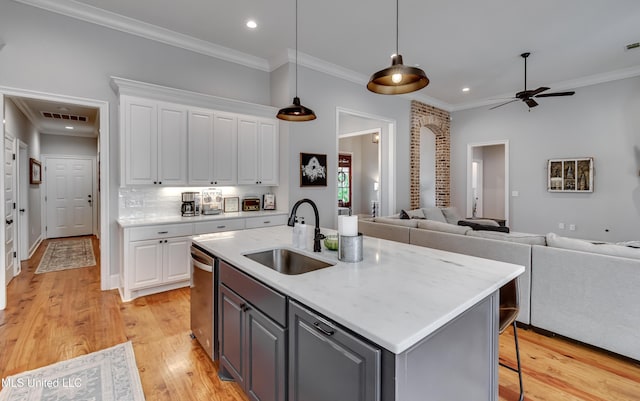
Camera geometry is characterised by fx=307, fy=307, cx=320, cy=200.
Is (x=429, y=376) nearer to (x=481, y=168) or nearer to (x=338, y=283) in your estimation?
(x=338, y=283)

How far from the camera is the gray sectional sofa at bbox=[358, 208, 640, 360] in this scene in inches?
90.8

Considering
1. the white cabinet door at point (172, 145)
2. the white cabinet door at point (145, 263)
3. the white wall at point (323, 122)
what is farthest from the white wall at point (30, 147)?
the white wall at point (323, 122)

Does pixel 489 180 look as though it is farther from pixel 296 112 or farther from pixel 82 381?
pixel 82 381

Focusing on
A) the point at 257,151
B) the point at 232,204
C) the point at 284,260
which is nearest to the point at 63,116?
the point at 232,204

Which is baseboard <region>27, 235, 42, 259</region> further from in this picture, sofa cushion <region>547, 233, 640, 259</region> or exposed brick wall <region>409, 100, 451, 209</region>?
sofa cushion <region>547, 233, 640, 259</region>

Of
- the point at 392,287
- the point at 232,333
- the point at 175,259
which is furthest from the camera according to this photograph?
the point at 175,259

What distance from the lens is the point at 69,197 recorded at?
771 cm

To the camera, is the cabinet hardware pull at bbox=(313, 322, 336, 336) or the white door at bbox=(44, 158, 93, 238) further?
the white door at bbox=(44, 158, 93, 238)

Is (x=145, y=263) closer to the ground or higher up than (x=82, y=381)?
higher up

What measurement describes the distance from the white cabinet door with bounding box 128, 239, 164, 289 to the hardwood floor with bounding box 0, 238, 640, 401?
210 millimetres

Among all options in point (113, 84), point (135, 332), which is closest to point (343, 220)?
point (135, 332)

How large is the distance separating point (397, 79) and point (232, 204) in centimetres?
338

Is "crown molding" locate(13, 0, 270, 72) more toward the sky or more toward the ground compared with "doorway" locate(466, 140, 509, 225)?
more toward the sky


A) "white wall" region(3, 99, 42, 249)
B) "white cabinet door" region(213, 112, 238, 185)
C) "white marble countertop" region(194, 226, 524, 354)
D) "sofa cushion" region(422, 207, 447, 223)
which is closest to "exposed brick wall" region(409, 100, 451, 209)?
"sofa cushion" region(422, 207, 447, 223)
